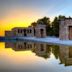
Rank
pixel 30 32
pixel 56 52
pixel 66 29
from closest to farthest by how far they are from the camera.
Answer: pixel 56 52 → pixel 66 29 → pixel 30 32

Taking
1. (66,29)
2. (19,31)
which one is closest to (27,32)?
(19,31)

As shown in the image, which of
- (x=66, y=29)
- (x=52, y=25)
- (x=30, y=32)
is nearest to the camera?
(x=66, y=29)

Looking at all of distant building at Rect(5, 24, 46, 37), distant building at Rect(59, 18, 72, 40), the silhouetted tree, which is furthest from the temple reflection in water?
distant building at Rect(5, 24, 46, 37)

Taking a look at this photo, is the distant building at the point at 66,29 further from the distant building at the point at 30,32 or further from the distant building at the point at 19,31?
the distant building at the point at 30,32

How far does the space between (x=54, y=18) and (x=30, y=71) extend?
25.5m

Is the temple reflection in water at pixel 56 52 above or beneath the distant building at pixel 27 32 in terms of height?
beneath

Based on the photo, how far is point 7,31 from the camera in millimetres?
33500

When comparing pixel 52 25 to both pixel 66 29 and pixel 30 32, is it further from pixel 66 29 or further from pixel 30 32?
pixel 66 29

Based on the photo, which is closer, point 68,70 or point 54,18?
point 68,70

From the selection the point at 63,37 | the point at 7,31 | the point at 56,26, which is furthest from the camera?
the point at 7,31

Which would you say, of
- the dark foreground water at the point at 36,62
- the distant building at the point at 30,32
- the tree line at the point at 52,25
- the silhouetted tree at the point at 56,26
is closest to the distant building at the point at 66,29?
the tree line at the point at 52,25

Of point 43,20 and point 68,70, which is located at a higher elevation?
point 43,20

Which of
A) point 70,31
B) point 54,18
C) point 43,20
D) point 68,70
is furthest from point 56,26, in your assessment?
point 68,70

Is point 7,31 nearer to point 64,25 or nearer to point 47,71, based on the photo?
point 64,25
